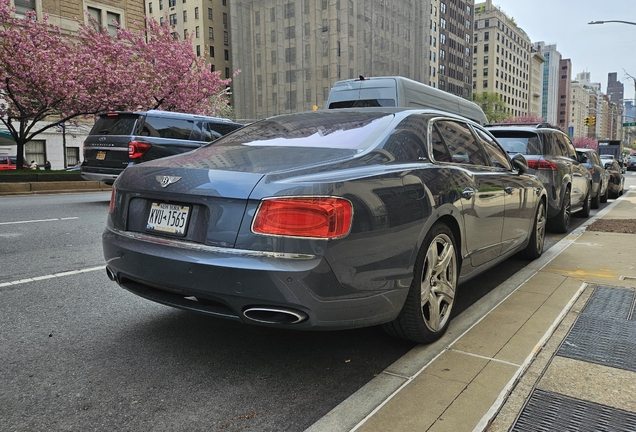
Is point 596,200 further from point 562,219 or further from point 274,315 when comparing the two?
point 274,315

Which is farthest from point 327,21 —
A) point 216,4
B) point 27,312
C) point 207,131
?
point 27,312

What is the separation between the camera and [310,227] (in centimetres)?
256

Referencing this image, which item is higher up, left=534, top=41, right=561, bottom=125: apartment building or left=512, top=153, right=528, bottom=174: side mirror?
left=534, top=41, right=561, bottom=125: apartment building

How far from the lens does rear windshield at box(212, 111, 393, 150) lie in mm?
3369

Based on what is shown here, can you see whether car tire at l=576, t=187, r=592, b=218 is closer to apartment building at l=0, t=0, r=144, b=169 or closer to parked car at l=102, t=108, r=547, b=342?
parked car at l=102, t=108, r=547, b=342

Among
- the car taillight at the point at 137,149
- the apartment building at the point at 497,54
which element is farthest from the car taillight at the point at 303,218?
the apartment building at the point at 497,54

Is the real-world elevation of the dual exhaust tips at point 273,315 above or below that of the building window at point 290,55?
below

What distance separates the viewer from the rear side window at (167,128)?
11.0 m

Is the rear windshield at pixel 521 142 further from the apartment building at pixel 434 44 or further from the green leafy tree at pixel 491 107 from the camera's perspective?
the apartment building at pixel 434 44

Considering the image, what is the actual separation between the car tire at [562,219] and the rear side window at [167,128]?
24.9ft

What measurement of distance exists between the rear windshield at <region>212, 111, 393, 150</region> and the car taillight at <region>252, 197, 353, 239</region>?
743 millimetres

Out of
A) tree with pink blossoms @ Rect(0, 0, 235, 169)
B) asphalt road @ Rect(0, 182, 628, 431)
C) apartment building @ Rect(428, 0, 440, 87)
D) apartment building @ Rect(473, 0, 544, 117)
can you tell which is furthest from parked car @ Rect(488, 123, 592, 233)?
apartment building @ Rect(473, 0, 544, 117)

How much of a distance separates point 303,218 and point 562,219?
6478mm

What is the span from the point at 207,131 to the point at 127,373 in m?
9.71
